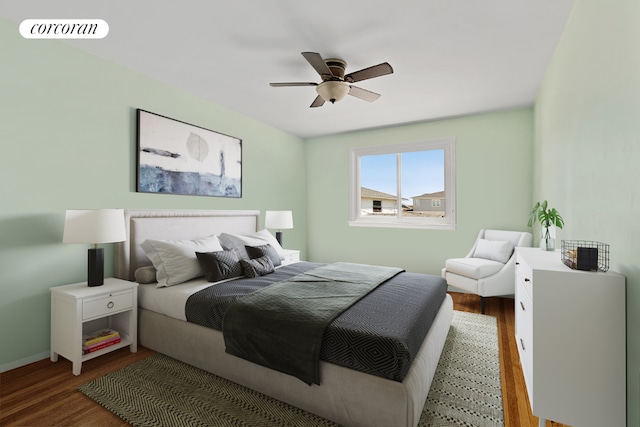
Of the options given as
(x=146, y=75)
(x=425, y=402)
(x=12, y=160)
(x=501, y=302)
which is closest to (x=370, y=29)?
(x=146, y=75)

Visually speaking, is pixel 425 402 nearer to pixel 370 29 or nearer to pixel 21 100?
pixel 370 29

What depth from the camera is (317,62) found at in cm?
233

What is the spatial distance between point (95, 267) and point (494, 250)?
423 cm

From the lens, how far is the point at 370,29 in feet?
7.46

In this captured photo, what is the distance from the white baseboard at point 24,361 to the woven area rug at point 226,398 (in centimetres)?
72

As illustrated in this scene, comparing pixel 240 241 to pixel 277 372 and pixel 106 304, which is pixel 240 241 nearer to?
pixel 106 304

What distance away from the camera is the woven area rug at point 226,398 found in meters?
1.70

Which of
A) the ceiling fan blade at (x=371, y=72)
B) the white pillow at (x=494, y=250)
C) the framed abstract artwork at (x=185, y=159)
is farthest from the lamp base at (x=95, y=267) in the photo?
the white pillow at (x=494, y=250)

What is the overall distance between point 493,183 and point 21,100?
16.7 ft

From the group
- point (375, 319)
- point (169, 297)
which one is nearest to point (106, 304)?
point (169, 297)

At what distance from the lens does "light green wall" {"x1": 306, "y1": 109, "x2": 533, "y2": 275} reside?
405 cm

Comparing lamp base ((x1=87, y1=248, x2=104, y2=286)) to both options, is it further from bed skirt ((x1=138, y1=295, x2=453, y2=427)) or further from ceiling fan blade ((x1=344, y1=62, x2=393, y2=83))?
ceiling fan blade ((x1=344, y1=62, x2=393, y2=83))

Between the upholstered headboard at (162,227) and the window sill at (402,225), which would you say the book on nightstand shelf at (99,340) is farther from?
the window sill at (402,225)

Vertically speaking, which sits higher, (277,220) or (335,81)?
(335,81)
